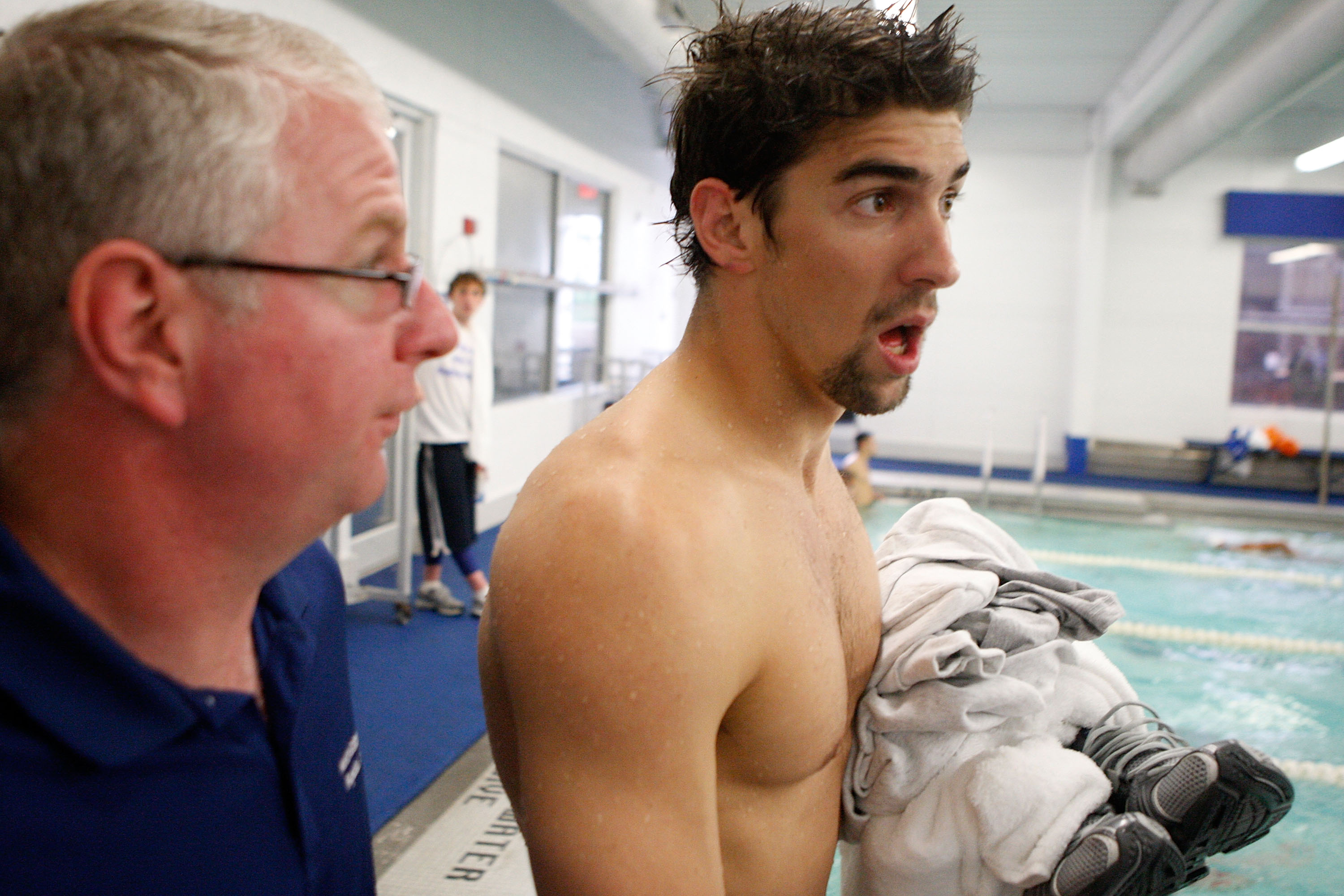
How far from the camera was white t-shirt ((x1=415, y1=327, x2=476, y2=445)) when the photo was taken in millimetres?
4859

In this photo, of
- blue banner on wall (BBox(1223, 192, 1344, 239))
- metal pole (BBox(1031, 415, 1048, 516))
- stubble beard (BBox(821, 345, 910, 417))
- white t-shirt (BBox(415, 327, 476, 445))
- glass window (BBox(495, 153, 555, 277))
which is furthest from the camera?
blue banner on wall (BBox(1223, 192, 1344, 239))

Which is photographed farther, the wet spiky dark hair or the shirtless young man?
the wet spiky dark hair

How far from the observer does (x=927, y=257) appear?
4.03 ft

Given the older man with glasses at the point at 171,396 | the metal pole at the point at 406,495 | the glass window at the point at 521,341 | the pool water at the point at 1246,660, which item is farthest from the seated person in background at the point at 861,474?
the older man with glasses at the point at 171,396

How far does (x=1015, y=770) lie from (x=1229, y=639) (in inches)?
185

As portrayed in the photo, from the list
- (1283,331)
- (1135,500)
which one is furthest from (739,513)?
(1283,331)

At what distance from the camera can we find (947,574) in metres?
1.49

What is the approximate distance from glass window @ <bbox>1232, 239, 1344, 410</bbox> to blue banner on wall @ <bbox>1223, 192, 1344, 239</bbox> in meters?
0.38

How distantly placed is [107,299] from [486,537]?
6.43 meters

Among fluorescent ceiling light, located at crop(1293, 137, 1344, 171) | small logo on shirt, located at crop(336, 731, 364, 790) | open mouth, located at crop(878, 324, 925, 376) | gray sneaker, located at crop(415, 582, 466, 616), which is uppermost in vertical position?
fluorescent ceiling light, located at crop(1293, 137, 1344, 171)

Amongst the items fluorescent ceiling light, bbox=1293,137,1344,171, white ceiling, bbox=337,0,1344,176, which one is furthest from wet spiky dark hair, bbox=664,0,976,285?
fluorescent ceiling light, bbox=1293,137,1344,171

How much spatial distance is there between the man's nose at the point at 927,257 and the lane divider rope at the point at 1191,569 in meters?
5.64

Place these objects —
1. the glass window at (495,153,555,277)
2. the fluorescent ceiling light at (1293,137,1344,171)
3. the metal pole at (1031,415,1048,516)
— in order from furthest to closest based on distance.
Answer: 1. the fluorescent ceiling light at (1293,137,1344,171)
2. the metal pole at (1031,415,1048,516)
3. the glass window at (495,153,555,277)

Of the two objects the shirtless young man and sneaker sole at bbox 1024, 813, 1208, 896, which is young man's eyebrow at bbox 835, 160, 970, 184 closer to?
the shirtless young man
